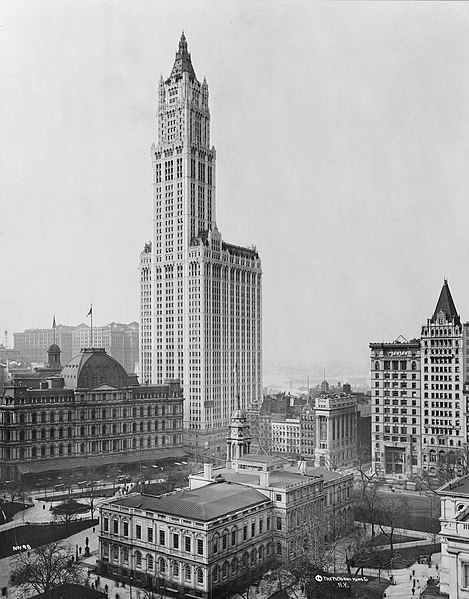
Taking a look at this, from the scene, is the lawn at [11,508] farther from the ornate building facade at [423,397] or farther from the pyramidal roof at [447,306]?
the pyramidal roof at [447,306]

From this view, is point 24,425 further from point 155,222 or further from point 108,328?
point 155,222

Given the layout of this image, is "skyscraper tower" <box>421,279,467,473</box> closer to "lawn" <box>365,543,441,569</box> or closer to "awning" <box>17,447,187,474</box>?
"lawn" <box>365,543,441,569</box>

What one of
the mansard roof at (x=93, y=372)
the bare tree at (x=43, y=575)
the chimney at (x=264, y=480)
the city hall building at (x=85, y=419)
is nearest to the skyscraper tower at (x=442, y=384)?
the city hall building at (x=85, y=419)

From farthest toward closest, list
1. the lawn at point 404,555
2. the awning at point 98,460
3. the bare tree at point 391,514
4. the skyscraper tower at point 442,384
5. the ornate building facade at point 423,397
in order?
the ornate building facade at point 423,397
the skyscraper tower at point 442,384
the awning at point 98,460
the bare tree at point 391,514
the lawn at point 404,555

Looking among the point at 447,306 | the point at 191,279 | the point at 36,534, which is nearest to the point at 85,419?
the point at 191,279

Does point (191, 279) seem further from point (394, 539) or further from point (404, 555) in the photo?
point (404, 555)

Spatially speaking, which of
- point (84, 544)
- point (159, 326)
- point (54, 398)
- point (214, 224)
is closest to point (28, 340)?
point (54, 398)

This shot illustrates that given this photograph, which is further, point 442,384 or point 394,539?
point 442,384
